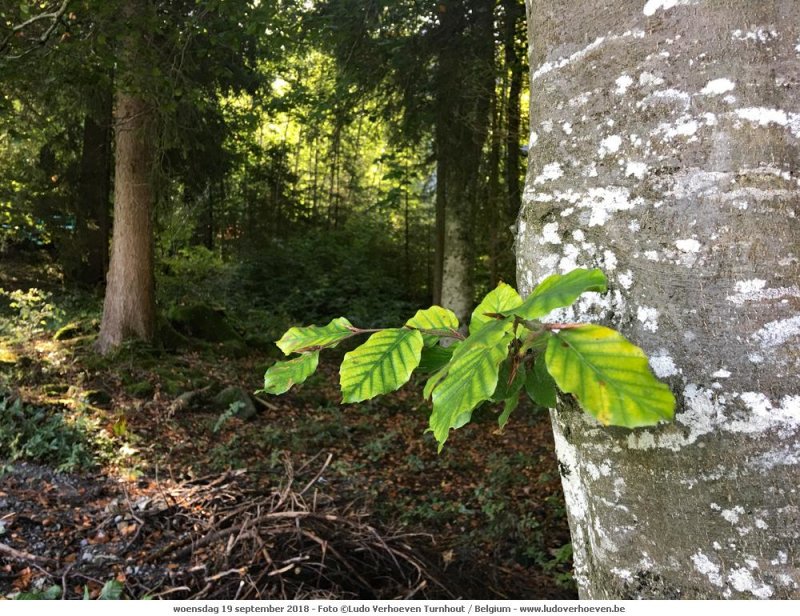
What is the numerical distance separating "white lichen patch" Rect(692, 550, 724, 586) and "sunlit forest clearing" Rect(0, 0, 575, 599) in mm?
2331

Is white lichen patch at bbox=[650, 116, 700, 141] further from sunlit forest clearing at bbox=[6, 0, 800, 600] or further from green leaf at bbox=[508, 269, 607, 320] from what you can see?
green leaf at bbox=[508, 269, 607, 320]

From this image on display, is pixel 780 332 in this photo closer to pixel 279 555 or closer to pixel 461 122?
pixel 279 555

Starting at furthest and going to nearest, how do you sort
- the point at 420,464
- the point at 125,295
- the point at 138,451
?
1. the point at 125,295
2. the point at 420,464
3. the point at 138,451

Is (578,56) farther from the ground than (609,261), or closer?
farther from the ground

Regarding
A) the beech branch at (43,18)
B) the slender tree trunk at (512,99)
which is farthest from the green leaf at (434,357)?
the slender tree trunk at (512,99)

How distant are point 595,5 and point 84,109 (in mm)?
8915

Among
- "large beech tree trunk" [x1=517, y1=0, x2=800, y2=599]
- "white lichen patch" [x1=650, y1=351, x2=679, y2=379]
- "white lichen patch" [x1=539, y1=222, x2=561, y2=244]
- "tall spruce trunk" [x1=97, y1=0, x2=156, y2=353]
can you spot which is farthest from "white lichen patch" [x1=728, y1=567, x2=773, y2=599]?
"tall spruce trunk" [x1=97, y1=0, x2=156, y2=353]

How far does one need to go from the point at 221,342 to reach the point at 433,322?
8.82 m

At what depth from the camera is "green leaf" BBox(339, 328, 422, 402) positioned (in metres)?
0.75

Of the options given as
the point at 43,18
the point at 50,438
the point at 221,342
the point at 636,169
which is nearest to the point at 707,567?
the point at 636,169

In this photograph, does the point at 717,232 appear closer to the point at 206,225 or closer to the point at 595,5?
the point at 595,5

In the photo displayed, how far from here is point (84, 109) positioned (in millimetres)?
7953

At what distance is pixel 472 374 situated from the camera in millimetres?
655

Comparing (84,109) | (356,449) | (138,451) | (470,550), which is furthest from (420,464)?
(84,109)
